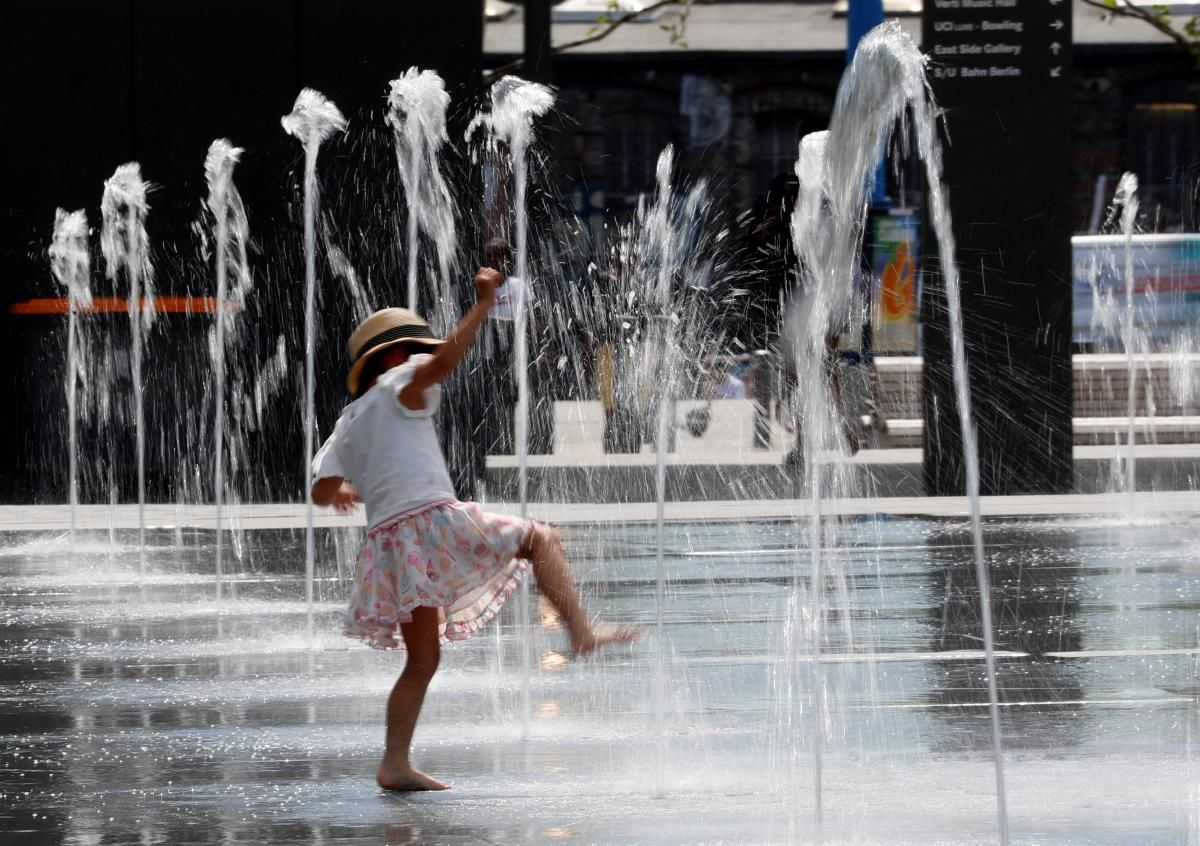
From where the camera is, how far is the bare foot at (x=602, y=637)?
5.65 m

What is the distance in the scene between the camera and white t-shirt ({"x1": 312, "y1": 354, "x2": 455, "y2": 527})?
19.2 ft

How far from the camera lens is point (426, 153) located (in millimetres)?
Result: 16156

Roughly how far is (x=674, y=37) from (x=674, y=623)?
13585 millimetres

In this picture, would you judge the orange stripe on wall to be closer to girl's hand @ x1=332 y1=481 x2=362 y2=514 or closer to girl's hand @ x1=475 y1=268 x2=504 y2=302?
girl's hand @ x1=332 y1=481 x2=362 y2=514

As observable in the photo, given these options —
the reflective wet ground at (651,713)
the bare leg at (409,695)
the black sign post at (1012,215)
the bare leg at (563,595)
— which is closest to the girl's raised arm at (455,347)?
the bare leg at (563,595)

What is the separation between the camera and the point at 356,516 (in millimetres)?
14344

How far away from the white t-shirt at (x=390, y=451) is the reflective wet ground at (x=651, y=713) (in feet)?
2.79

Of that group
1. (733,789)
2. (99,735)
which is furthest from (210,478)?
(733,789)

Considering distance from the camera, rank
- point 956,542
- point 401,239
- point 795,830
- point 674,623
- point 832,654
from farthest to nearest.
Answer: point 401,239 → point 956,542 → point 674,623 → point 832,654 → point 795,830

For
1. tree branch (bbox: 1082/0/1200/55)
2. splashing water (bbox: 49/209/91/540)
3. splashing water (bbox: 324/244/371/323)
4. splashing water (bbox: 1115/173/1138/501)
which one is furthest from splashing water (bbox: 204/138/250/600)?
tree branch (bbox: 1082/0/1200/55)

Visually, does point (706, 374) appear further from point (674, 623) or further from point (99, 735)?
point (99, 735)

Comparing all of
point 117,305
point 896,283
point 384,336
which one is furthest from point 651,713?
point 896,283

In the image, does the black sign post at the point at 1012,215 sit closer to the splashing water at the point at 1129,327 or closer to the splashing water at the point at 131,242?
the splashing water at the point at 1129,327

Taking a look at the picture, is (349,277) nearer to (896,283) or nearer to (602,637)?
(896,283)
